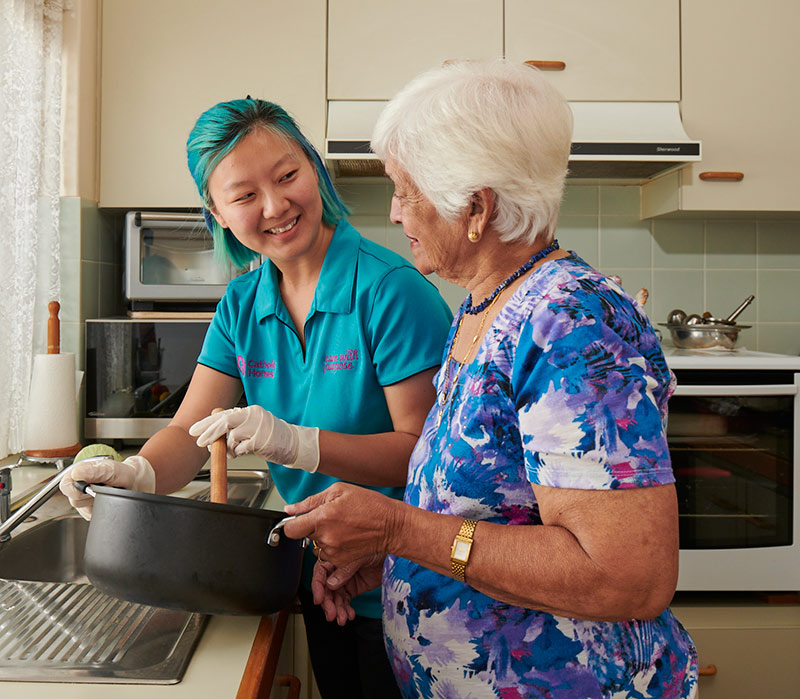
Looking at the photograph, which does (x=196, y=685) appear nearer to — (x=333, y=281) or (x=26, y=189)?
(x=333, y=281)

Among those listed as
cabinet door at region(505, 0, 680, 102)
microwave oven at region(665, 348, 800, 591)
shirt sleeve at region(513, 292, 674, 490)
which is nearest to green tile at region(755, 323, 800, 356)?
microwave oven at region(665, 348, 800, 591)

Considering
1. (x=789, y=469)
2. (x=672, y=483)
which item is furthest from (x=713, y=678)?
(x=672, y=483)

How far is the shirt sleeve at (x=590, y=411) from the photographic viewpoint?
2.13 feet

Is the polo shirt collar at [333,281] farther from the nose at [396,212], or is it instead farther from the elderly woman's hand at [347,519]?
the elderly woman's hand at [347,519]

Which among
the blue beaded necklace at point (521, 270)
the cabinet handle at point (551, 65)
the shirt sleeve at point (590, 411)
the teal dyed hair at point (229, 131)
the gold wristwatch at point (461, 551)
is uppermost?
the cabinet handle at point (551, 65)

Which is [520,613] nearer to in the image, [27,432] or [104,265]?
[27,432]

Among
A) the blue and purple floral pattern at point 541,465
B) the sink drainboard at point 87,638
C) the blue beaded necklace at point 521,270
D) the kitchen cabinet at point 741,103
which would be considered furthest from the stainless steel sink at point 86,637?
the kitchen cabinet at point 741,103

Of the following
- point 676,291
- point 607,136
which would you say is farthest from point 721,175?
point 676,291

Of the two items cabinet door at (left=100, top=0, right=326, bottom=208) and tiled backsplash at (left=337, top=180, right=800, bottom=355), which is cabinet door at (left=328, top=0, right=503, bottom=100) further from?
tiled backsplash at (left=337, top=180, right=800, bottom=355)

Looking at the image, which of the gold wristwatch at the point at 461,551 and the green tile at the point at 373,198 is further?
the green tile at the point at 373,198

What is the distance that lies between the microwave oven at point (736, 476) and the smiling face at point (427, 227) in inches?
52.7

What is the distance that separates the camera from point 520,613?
0.78m

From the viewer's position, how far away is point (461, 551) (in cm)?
71

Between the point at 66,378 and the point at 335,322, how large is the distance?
978 mm
